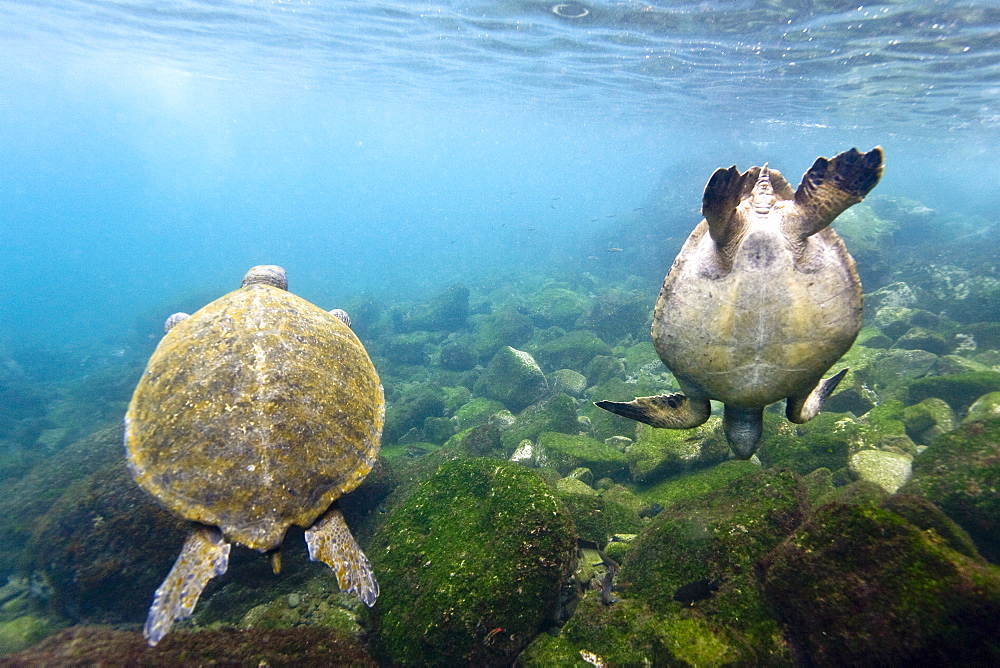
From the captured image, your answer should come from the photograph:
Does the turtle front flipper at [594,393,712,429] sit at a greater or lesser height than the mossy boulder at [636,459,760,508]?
greater

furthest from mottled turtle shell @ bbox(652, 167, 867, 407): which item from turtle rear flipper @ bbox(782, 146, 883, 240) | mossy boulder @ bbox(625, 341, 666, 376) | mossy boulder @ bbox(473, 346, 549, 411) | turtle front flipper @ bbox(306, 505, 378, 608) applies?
mossy boulder @ bbox(625, 341, 666, 376)

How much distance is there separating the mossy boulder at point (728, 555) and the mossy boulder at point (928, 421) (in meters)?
4.36

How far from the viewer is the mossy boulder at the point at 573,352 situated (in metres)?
13.5

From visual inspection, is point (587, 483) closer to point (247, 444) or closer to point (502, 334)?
point (247, 444)

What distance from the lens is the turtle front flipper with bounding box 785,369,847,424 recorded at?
328 cm

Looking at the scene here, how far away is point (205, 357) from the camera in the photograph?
334 centimetres

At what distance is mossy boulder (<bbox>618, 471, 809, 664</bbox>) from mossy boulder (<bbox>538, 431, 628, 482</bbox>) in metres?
2.41

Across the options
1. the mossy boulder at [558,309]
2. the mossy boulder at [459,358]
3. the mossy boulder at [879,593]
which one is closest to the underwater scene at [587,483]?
the mossy boulder at [879,593]

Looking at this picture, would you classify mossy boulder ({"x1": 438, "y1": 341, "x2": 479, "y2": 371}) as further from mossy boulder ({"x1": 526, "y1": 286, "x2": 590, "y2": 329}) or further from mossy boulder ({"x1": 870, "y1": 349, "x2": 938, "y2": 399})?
mossy boulder ({"x1": 870, "y1": 349, "x2": 938, "y2": 399})

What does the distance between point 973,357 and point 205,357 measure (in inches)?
603

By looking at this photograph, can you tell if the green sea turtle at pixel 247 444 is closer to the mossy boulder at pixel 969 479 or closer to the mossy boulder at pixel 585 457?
the mossy boulder at pixel 585 457

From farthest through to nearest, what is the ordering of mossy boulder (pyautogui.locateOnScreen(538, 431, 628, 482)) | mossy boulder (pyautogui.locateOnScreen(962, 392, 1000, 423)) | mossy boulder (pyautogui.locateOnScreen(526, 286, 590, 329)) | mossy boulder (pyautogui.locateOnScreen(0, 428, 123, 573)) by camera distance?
mossy boulder (pyautogui.locateOnScreen(526, 286, 590, 329)), mossy boulder (pyautogui.locateOnScreen(0, 428, 123, 573)), mossy boulder (pyautogui.locateOnScreen(538, 431, 628, 482)), mossy boulder (pyautogui.locateOnScreen(962, 392, 1000, 423))

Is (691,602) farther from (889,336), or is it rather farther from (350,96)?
(350,96)

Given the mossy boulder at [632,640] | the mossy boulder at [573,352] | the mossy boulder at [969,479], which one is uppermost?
the mossy boulder at [969,479]
